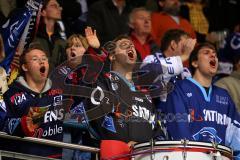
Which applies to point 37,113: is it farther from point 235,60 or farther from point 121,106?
point 235,60

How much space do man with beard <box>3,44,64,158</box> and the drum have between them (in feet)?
2.91

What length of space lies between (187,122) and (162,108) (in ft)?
1.03

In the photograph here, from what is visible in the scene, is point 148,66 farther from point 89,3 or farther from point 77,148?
point 89,3

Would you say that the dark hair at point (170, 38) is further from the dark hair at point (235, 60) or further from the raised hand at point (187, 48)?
the dark hair at point (235, 60)

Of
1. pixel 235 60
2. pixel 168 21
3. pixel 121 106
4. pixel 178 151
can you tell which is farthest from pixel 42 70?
pixel 168 21

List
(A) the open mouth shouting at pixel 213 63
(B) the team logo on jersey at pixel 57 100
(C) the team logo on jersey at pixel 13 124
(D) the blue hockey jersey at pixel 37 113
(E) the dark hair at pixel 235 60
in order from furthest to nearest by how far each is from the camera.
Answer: (E) the dark hair at pixel 235 60, (A) the open mouth shouting at pixel 213 63, (B) the team logo on jersey at pixel 57 100, (D) the blue hockey jersey at pixel 37 113, (C) the team logo on jersey at pixel 13 124

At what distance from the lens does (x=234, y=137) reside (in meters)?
7.55

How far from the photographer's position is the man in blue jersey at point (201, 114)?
743 centimetres

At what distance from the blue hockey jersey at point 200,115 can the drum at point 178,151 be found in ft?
2.66

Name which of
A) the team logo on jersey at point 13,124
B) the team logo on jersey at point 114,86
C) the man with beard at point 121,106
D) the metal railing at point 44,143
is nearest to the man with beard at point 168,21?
the man with beard at point 121,106

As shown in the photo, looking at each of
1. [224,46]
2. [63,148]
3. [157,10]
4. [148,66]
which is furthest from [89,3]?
[63,148]

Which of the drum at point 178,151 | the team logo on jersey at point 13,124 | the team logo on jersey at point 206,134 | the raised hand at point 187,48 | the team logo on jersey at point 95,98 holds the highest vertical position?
the raised hand at point 187,48

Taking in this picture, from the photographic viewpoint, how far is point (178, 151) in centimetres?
650

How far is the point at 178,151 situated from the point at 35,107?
51.7 inches
